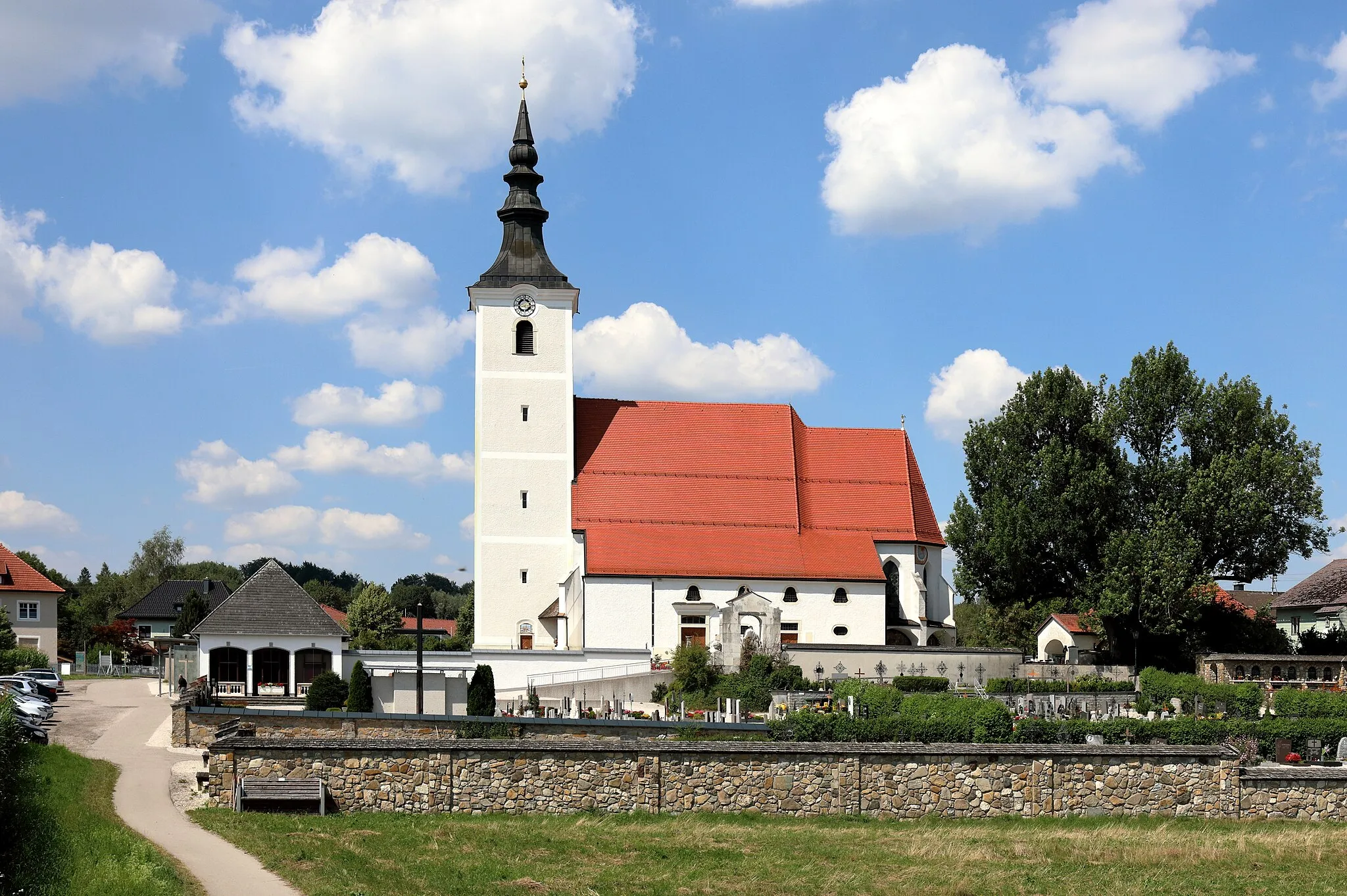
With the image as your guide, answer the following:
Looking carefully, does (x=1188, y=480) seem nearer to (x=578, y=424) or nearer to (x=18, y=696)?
(x=578, y=424)

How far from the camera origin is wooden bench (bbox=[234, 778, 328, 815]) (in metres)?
20.3

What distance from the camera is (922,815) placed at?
2155 cm

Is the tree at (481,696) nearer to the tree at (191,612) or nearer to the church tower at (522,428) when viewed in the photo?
the church tower at (522,428)

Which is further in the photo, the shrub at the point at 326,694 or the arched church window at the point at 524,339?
the arched church window at the point at 524,339

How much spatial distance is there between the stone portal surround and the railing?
2303 cm

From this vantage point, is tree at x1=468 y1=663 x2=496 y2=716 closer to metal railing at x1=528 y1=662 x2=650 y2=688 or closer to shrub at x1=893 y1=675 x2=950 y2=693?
metal railing at x1=528 y1=662 x2=650 y2=688

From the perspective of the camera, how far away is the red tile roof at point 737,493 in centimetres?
4881

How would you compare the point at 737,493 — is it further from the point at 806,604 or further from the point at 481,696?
the point at 481,696

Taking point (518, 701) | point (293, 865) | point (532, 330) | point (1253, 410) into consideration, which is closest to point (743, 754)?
point (293, 865)

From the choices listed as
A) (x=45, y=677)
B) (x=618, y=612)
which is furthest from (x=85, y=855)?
(x=45, y=677)

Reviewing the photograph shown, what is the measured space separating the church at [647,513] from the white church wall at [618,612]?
5 cm

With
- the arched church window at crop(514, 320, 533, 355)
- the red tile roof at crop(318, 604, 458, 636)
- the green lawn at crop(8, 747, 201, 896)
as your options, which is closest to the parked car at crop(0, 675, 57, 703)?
the green lawn at crop(8, 747, 201, 896)

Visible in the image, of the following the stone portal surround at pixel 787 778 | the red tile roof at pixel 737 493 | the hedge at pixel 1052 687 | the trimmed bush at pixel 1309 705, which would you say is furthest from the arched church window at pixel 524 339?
the stone portal surround at pixel 787 778

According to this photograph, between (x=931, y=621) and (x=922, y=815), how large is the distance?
32022 millimetres
